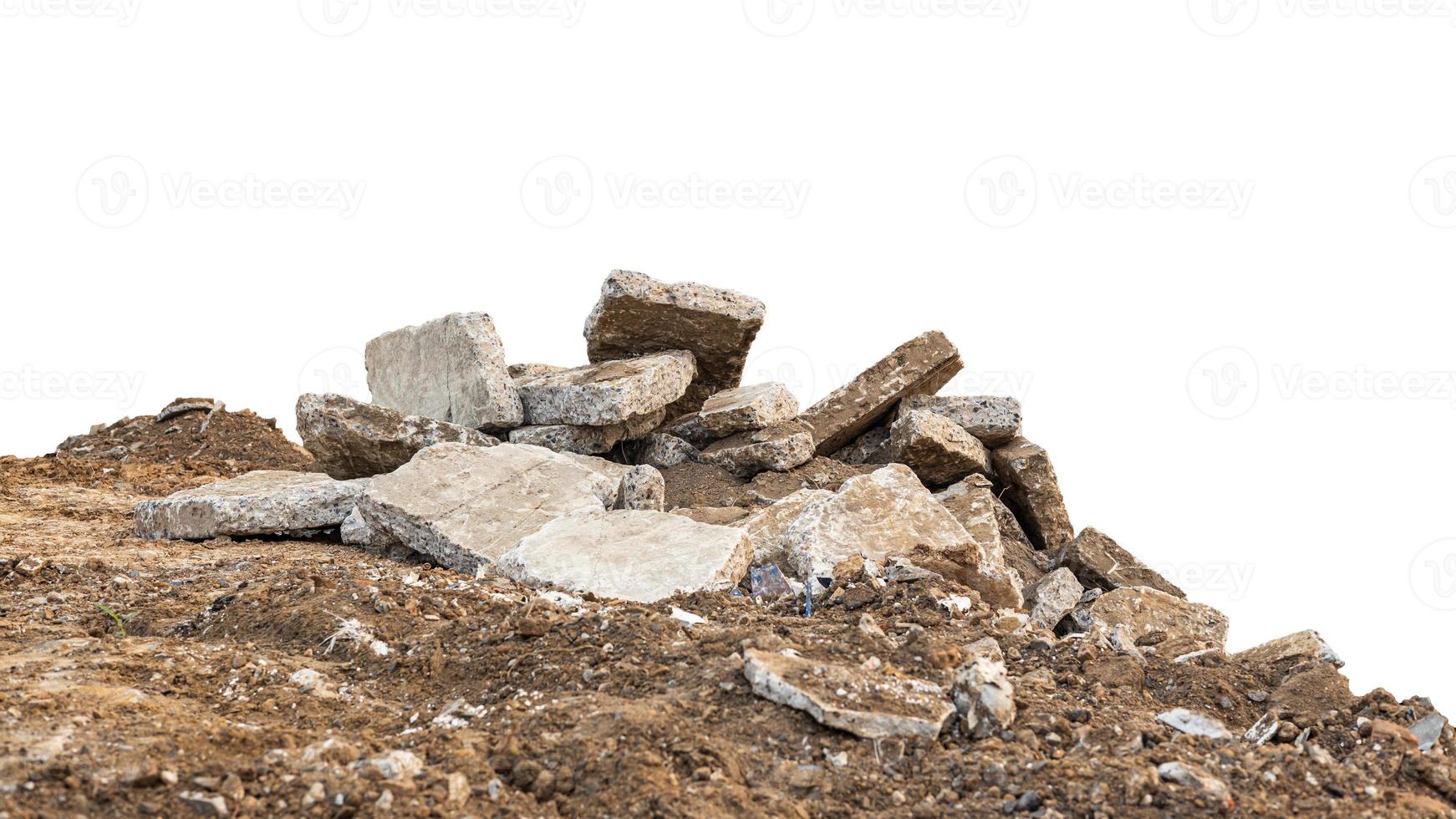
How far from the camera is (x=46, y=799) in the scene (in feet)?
9.80

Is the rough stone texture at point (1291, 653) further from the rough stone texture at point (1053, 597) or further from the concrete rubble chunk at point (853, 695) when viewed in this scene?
the concrete rubble chunk at point (853, 695)

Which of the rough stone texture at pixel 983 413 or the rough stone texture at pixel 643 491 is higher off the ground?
the rough stone texture at pixel 983 413

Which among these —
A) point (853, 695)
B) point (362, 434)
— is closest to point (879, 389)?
point (362, 434)

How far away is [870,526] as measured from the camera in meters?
7.15

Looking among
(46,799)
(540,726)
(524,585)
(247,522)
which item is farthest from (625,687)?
(247,522)

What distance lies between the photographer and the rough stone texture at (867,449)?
955cm

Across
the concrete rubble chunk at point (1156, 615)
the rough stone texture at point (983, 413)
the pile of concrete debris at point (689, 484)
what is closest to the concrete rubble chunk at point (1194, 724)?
the pile of concrete debris at point (689, 484)

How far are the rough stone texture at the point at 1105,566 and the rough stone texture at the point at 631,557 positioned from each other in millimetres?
3222

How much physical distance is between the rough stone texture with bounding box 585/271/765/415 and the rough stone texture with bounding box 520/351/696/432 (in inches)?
5.6

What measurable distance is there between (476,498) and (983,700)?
14.3 ft

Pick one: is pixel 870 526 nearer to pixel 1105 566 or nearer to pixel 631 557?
pixel 631 557

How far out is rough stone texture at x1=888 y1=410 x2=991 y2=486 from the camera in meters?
8.79

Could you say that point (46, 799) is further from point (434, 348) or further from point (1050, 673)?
point (434, 348)

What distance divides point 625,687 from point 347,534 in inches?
163
